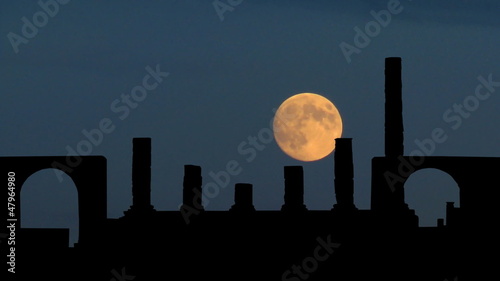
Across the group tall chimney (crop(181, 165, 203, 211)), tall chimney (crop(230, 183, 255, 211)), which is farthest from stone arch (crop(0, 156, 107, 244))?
tall chimney (crop(230, 183, 255, 211))

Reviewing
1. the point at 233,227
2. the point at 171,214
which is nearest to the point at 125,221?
the point at 171,214

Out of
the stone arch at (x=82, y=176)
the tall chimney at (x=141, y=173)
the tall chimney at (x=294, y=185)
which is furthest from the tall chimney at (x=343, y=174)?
the stone arch at (x=82, y=176)

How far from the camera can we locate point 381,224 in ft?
83.1

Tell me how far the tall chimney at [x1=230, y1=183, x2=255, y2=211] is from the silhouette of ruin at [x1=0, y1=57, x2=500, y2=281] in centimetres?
3

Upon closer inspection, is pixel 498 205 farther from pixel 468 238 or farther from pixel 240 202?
pixel 240 202

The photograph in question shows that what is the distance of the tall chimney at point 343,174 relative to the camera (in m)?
26.3

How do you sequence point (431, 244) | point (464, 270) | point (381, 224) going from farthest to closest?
point (381, 224)
point (431, 244)
point (464, 270)

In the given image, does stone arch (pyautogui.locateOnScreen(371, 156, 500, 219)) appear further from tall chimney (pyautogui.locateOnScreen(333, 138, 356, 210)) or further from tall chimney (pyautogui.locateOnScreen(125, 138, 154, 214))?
tall chimney (pyautogui.locateOnScreen(125, 138, 154, 214))

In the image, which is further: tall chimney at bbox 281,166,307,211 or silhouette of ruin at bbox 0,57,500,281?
tall chimney at bbox 281,166,307,211

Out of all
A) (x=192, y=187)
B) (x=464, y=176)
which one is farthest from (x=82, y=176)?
(x=464, y=176)

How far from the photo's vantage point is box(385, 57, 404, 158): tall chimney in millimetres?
27359

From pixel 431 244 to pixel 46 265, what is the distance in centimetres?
1004

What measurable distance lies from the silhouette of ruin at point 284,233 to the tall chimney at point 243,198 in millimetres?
33

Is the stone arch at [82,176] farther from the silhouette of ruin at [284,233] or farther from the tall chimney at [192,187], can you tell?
the tall chimney at [192,187]
